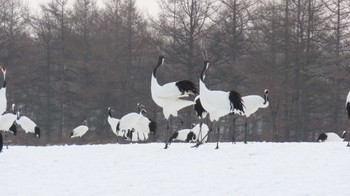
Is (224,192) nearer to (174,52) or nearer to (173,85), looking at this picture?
(173,85)

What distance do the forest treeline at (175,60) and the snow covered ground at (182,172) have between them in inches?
683

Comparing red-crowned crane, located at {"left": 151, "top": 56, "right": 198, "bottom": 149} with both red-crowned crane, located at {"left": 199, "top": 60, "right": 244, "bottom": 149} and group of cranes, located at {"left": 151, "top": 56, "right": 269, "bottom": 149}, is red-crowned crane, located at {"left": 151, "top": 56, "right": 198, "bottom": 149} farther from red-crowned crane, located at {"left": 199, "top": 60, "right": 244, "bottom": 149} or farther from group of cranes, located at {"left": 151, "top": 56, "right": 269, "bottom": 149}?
red-crowned crane, located at {"left": 199, "top": 60, "right": 244, "bottom": 149}

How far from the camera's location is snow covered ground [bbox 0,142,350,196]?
34.9ft

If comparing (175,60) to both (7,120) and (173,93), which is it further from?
(173,93)

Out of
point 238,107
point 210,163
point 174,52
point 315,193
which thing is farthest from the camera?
point 174,52

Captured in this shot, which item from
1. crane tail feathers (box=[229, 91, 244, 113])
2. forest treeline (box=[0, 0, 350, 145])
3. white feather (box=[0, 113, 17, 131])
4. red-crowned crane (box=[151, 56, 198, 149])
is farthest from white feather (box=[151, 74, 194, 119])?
forest treeline (box=[0, 0, 350, 145])

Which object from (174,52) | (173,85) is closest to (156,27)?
(174,52)

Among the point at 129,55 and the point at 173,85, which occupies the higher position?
the point at 129,55

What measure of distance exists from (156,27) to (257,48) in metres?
6.87

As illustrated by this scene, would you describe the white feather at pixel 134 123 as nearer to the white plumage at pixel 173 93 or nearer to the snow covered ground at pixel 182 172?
the white plumage at pixel 173 93

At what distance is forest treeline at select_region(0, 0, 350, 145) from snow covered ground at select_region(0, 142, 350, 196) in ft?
56.9

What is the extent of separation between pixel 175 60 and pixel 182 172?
26968 mm

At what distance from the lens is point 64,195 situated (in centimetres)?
1092

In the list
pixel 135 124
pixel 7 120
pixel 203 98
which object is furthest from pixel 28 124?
pixel 203 98
